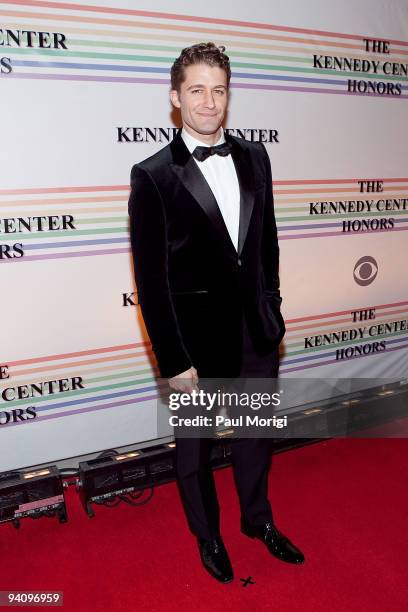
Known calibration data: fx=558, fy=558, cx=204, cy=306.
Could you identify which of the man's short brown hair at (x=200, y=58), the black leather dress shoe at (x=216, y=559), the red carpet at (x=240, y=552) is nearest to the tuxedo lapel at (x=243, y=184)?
the man's short brown hair at (x=200, y=58)

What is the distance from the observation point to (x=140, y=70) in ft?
9.19

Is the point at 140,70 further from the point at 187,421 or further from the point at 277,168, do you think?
the point at 187,421

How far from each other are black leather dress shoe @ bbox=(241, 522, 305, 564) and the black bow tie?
1.51 meters

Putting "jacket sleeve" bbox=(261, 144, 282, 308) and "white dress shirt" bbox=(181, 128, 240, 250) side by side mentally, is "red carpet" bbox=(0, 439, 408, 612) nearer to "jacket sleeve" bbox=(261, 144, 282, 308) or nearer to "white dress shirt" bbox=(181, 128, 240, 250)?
"jacket sleeve" bbox=(261, 144, 282, 308)

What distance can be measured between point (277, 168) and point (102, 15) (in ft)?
4.09

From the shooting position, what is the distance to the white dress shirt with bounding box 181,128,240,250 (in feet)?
6.61

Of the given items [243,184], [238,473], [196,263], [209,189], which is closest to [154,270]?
[196,263]

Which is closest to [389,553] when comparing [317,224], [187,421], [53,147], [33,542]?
[187,421]

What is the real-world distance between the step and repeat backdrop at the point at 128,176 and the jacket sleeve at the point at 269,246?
96cm

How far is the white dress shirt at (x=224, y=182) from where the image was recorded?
6.61 ft

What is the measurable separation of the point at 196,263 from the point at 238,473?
37.0 inches

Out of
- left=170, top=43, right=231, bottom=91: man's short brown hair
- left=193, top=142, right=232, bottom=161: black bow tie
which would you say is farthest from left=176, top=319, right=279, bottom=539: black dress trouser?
left=170, top=43, right=231, bottom=91: man's short brown hair

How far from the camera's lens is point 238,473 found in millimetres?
2338
